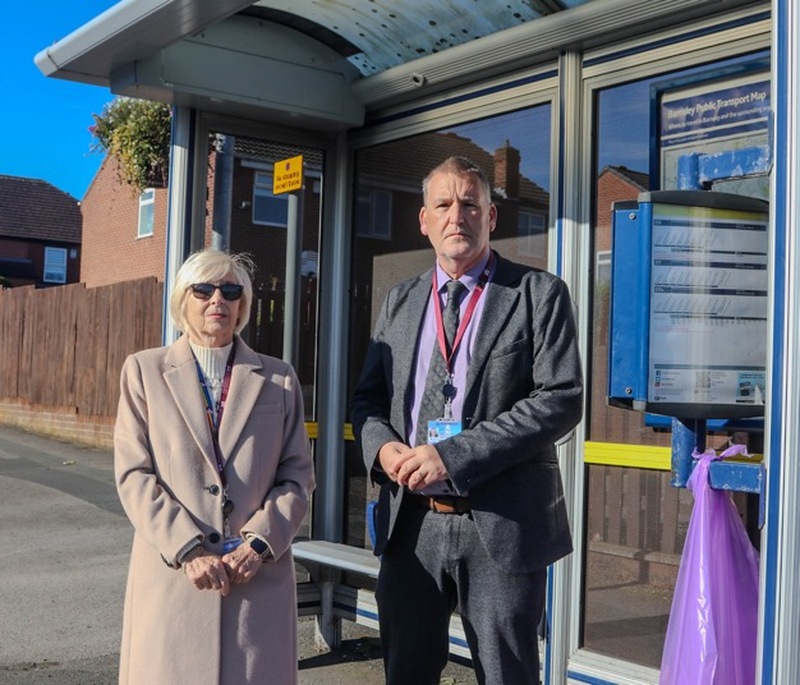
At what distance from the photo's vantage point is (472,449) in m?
2.81

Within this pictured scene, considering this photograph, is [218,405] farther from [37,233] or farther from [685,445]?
[37,233]

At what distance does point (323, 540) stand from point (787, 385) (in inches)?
145

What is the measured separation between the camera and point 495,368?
2.96m

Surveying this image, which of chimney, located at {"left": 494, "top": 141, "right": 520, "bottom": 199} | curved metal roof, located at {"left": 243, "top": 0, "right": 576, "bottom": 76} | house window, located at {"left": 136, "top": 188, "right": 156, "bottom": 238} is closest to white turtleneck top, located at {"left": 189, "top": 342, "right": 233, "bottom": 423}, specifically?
chimney, located at {"left": 494, "top": 141, "right": 520, "bottom": 199}

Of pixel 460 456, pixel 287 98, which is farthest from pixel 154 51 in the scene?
pixel 460 456

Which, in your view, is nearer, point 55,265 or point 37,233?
point 37,233

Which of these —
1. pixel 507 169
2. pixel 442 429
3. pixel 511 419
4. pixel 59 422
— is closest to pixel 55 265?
pixel 59 422

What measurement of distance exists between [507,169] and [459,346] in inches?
76.3

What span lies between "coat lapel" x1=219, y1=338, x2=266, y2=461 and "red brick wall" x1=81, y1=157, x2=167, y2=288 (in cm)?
1953

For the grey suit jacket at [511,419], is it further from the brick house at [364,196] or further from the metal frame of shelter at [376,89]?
the brick house at [364,196]

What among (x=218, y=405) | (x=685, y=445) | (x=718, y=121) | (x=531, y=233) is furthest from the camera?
(x=531, y=233)

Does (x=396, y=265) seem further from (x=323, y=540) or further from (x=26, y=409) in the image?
(x=26, y=409)

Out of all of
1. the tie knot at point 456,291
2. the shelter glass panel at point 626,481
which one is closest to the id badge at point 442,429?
the tie knot at point 456,291

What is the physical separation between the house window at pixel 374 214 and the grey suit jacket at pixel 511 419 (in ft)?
7.53
